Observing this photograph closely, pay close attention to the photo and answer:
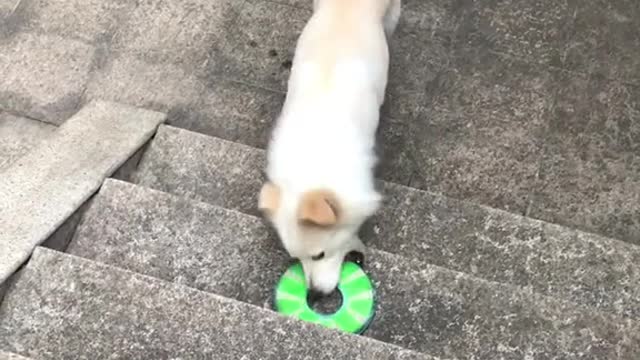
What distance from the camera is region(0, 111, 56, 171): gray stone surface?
136 inches

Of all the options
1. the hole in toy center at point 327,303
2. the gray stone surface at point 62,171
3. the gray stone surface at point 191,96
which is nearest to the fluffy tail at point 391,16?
the gray stone surface at point 191,96

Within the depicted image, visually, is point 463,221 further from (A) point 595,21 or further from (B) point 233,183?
(A) point 595,21

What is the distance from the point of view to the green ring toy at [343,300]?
2.59 meters

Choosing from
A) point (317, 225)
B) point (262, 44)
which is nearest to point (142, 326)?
point (317, 225)

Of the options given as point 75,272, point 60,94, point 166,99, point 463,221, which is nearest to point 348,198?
point 463,221

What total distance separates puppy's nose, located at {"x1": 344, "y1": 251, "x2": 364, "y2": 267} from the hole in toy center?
0.35ft

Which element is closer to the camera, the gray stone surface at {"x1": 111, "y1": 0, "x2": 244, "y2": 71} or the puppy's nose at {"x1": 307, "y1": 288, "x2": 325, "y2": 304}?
the puppy's nose at {"x1": 307, "y1": 288, "x2": 325, "y2": 304}

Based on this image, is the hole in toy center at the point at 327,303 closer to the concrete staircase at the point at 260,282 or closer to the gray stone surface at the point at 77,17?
the concrete staircase at the point at 260,282

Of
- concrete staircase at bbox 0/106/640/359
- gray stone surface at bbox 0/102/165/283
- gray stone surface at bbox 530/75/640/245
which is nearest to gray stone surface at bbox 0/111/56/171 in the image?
gray stone surface at bbox 0/102/165/283

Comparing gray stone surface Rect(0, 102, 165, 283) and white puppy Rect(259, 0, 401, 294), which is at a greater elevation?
white puppy Rect(259, 0, 401, 294)

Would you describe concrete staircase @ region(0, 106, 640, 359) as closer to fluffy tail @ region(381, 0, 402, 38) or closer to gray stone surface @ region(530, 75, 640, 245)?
gray stone surface @ region(530, 75, 640, 245)

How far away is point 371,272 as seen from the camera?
2664 mm

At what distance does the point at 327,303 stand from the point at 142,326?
640mm

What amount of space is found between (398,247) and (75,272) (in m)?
1.01
